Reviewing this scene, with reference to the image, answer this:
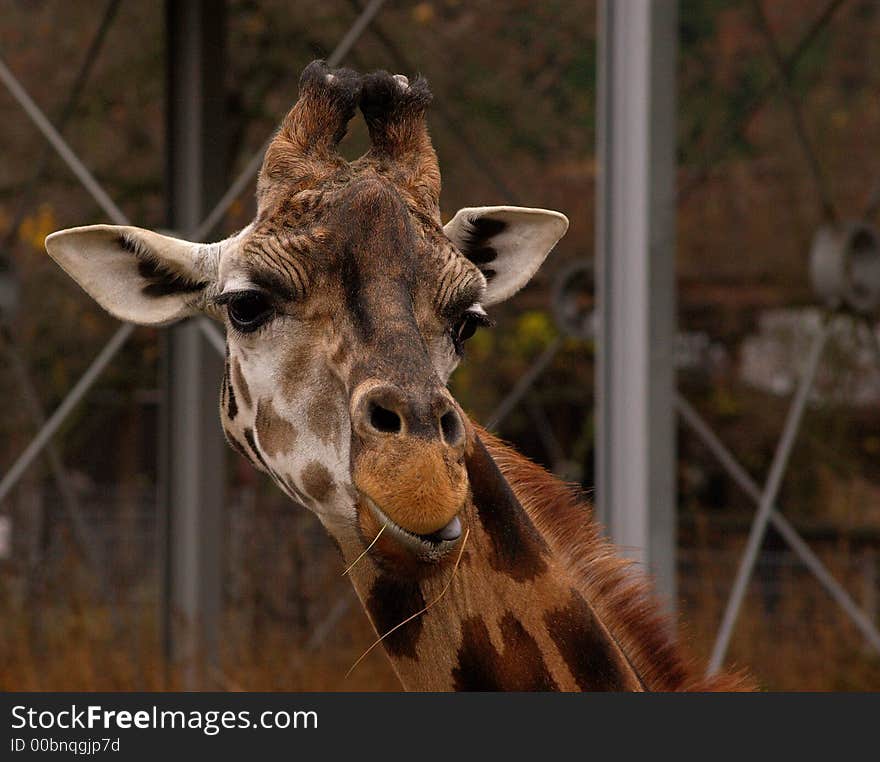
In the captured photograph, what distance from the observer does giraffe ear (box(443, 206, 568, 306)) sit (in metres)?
3.22

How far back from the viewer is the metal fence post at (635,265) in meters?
5.32

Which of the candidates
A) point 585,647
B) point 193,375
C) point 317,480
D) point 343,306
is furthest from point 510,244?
point 193,375

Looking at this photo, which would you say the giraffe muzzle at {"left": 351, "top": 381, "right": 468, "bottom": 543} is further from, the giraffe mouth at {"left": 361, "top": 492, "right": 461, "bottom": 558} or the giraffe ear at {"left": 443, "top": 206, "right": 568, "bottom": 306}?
the giraffe ear at {"left": 443, "top": 206, "right": 568, "bottom": 306}

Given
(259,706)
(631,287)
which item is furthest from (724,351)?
(259,706)

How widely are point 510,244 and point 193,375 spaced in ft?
13.6

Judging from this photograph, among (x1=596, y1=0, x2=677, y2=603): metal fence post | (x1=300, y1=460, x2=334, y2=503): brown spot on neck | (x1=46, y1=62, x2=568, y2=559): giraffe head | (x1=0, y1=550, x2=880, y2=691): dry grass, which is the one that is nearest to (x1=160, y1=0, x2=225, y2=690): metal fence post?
(x1=0, y1=550, x2=880, y2=691): dry grass

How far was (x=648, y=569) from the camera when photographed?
525 cm

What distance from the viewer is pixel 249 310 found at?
2873 mm

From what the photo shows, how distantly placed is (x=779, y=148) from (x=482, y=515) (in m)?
12.7

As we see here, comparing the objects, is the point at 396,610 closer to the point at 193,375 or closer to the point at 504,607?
the point at 504,607

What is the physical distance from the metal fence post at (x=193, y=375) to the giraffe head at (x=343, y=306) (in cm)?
411

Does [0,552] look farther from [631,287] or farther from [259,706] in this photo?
[259,706]

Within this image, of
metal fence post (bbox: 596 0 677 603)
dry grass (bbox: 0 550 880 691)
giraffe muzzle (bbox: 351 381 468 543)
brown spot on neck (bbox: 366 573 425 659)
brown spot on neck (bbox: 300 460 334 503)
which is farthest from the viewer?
dry grass (bbox: 0 550 880 691)

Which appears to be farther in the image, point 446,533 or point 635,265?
point 635,265
